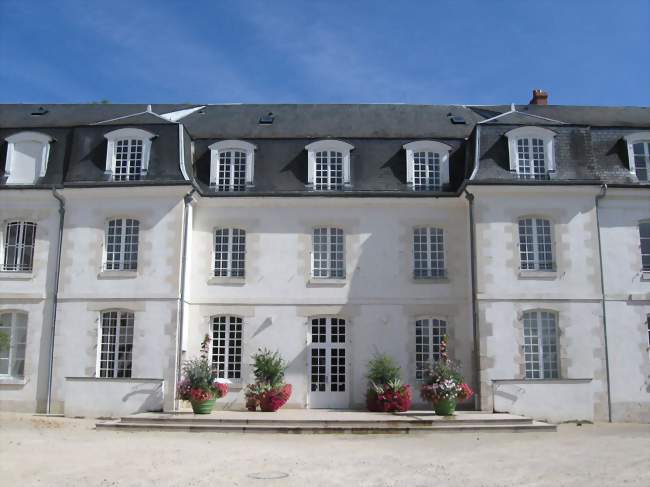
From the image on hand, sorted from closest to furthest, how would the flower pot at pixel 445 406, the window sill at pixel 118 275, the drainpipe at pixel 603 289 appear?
1. the flower pot at pixel 445 406
2. the drainpipe at pixel 603 289
3. the window sill at pixel 118 275

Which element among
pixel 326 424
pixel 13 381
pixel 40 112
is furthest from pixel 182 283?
pixel 40 112

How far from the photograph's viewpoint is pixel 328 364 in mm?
18547

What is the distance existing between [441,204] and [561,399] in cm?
581

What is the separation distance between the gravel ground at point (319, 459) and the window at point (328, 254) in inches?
227

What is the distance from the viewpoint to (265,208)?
19.2 metres

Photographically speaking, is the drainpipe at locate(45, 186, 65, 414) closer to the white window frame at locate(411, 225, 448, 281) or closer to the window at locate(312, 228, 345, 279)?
the window at locate(312, 228, 345, 279)

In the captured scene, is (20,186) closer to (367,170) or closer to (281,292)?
(281,292)

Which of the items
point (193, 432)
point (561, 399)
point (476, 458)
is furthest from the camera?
point (561, 399)

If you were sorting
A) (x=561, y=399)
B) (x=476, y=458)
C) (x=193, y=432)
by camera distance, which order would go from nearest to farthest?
(x=476, y=458), (x=193, y=432), (x=561, y=399)

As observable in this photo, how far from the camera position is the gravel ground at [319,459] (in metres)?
9.26

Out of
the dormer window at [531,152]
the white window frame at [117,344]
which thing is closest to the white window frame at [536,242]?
the dormer window at [531,152]

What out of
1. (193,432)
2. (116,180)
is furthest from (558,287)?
(116,180)

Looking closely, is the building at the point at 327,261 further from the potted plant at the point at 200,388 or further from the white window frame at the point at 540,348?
the potted plant at the point at 200,388

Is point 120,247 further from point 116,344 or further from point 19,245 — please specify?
point 19,245
